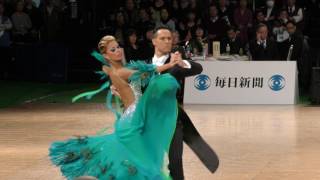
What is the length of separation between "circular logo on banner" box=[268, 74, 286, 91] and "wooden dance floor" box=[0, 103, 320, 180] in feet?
2.05

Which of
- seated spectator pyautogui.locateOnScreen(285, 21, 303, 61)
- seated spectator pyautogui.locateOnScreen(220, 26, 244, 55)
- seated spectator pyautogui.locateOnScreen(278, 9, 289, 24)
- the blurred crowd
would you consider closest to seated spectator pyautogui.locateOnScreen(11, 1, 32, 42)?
the blurred crowd

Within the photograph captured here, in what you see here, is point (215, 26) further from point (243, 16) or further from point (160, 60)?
point (160, 60)

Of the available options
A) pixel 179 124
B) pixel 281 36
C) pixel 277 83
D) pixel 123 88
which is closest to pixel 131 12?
pixel 281 36

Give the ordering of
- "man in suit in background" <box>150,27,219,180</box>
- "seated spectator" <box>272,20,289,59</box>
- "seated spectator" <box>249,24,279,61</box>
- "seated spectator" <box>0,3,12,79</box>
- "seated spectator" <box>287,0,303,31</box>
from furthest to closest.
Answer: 1. "seated spectator" <box>0,3,12,79</box>
2. "seated spectator" <box>287,0,303,31</box>
3. "seated spectator" <box>272,20,289,59</box>
4. "seated spectator" <box>249,24,279,61</box>
5. "man in suit in background" <box>150,27,219,180</box>

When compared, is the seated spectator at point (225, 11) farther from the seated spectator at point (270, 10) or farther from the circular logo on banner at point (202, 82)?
the circular logo on banner at point (202, 82)

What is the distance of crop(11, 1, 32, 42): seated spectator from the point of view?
68.4ft

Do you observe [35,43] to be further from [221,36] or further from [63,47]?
[221,36]

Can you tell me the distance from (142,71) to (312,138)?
568 centimetres

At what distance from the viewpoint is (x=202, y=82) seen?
16.6m

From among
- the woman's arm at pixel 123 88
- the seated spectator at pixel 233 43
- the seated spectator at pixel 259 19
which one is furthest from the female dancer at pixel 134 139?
the seated spectator at pixel 259 19

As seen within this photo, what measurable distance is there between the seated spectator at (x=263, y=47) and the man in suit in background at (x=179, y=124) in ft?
33.3

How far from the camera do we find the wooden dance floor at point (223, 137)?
9.41 metres

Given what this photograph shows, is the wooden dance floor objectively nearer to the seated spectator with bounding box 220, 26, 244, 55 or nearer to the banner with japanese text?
the banner with japanese text

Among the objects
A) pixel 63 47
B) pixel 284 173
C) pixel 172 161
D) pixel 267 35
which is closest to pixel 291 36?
pixel 267 35
